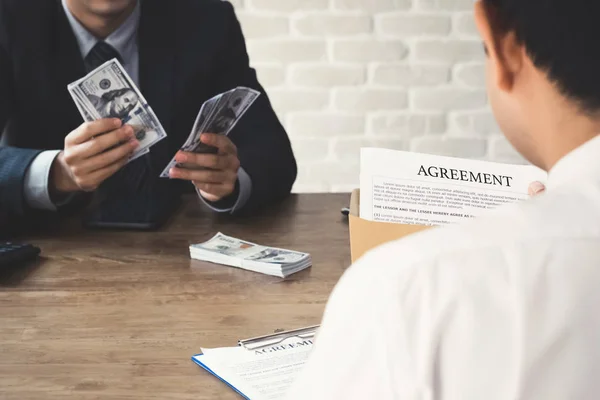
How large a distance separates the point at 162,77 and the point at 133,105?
0.35m

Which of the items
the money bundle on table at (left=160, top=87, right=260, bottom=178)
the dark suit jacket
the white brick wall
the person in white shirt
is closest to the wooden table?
the money bundle on table at (left=160, top=87, right=260, bottom=178)

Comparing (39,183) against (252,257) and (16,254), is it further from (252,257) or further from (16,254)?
(252,257)

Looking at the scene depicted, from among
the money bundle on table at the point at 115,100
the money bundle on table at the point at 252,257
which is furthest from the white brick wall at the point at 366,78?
the money bundle on table at the point at 252,257

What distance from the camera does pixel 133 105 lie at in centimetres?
153

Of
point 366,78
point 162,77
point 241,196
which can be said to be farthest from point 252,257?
point 366,78

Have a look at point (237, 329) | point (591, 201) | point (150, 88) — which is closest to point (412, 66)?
point (150, 88)

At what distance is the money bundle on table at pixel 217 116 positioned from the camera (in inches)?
58.4

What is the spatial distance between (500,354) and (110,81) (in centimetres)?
116

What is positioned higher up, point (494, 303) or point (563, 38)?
point (563, 38)

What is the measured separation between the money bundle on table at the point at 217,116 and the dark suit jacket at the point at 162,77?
0.52ft

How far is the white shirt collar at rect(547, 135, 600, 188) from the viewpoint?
0.55 m

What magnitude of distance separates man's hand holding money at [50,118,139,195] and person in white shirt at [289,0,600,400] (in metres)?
1.07

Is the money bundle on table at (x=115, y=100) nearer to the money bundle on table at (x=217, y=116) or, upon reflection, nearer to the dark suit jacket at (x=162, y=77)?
the money bundle on table at (x=217, y=116)

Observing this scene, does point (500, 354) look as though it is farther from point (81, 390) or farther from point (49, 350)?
point (49, 350)
